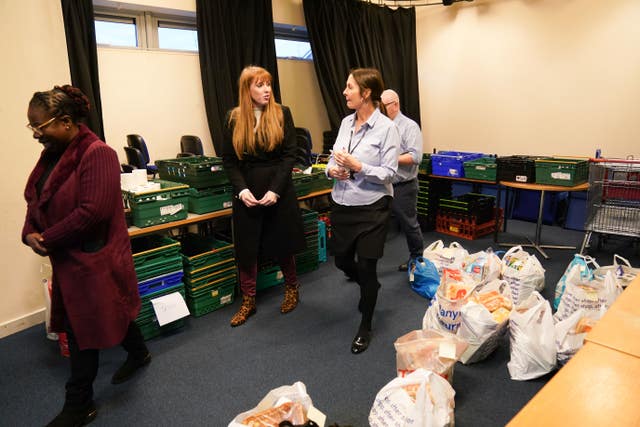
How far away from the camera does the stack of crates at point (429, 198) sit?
4668 millimetres

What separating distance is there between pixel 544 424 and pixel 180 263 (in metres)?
2.31

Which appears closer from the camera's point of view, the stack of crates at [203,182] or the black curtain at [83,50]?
the stack of crates at [203,182]

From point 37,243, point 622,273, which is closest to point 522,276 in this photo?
point 622,273

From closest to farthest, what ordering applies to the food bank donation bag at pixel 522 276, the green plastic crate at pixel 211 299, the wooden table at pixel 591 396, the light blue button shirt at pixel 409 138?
the wooden table at pixel 591 396 → the food bank donation bag at pixel 522 276 → the green plastic crate at pixel 211 299 → the light blue button shirt at pixel 409 138

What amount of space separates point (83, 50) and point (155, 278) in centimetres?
209

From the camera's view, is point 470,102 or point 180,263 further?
point 470,102

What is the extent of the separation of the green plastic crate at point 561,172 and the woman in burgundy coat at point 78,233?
3.46 meters

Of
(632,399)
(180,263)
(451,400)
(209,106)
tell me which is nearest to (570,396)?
(632,399)

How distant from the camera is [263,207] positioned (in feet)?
8.85

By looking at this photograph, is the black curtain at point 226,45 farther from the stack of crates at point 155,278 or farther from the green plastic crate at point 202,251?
the stack of crates at point 155,278

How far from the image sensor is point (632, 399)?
99cm

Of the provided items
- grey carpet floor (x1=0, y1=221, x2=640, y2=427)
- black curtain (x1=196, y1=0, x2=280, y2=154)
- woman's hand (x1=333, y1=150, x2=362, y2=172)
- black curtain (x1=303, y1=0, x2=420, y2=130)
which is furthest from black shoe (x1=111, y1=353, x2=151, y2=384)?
black curtain (x1=303, y1=0, x2=420, y2=130)

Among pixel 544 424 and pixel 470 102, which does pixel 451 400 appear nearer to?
pixel 544 424

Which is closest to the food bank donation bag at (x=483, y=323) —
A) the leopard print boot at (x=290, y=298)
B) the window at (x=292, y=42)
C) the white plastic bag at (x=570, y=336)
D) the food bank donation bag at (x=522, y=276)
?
the white plastic bag at (x=570, y=336)
